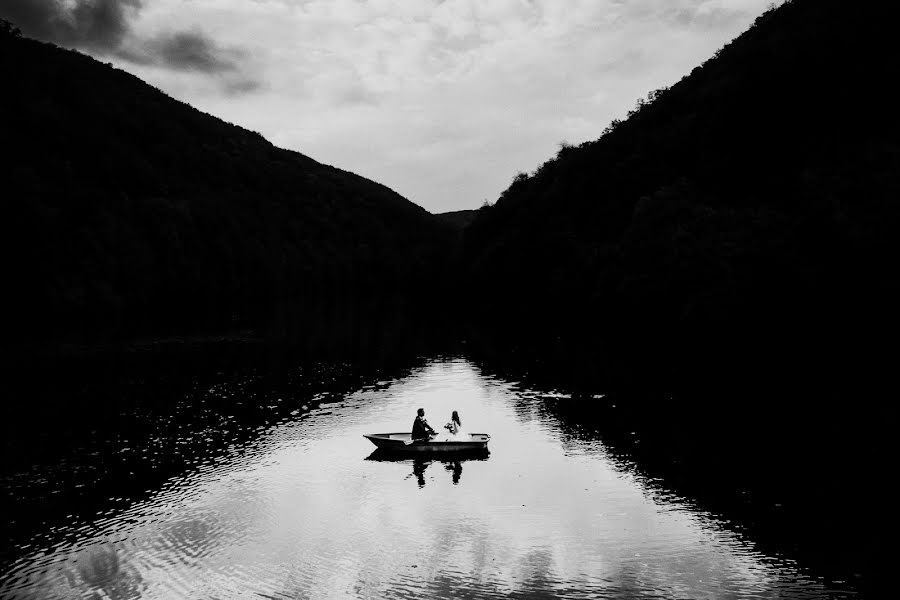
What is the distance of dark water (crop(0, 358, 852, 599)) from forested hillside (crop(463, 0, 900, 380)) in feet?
101

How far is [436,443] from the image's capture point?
3647 cm

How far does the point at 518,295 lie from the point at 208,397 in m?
100.0

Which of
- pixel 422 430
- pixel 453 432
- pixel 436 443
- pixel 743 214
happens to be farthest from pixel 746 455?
pixel 743 214

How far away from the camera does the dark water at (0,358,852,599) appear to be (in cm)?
2130

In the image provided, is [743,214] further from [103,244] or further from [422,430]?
[103,244]

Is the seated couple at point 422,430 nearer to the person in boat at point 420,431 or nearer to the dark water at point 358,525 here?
the person in boat at point 420,431

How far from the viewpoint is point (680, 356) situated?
6562 centimetres

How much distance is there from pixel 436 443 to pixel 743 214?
4983cm

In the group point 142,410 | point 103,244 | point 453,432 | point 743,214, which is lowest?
point 142,410

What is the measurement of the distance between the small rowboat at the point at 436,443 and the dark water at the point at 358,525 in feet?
2.81

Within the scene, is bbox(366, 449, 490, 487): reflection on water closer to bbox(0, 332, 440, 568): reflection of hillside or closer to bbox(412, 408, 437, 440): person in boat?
bbox(412, 408, 437, 440): person in boat

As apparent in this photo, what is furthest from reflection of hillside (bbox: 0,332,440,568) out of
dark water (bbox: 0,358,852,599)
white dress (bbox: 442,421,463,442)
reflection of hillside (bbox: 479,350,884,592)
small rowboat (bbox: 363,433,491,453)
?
reflection of hillside (bbox: 479,350,884,592)

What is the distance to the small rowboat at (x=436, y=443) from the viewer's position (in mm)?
36500

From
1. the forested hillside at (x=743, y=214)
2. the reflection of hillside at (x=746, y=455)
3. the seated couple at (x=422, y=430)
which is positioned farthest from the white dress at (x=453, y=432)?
the forested hillside at (x=743, y=214)
